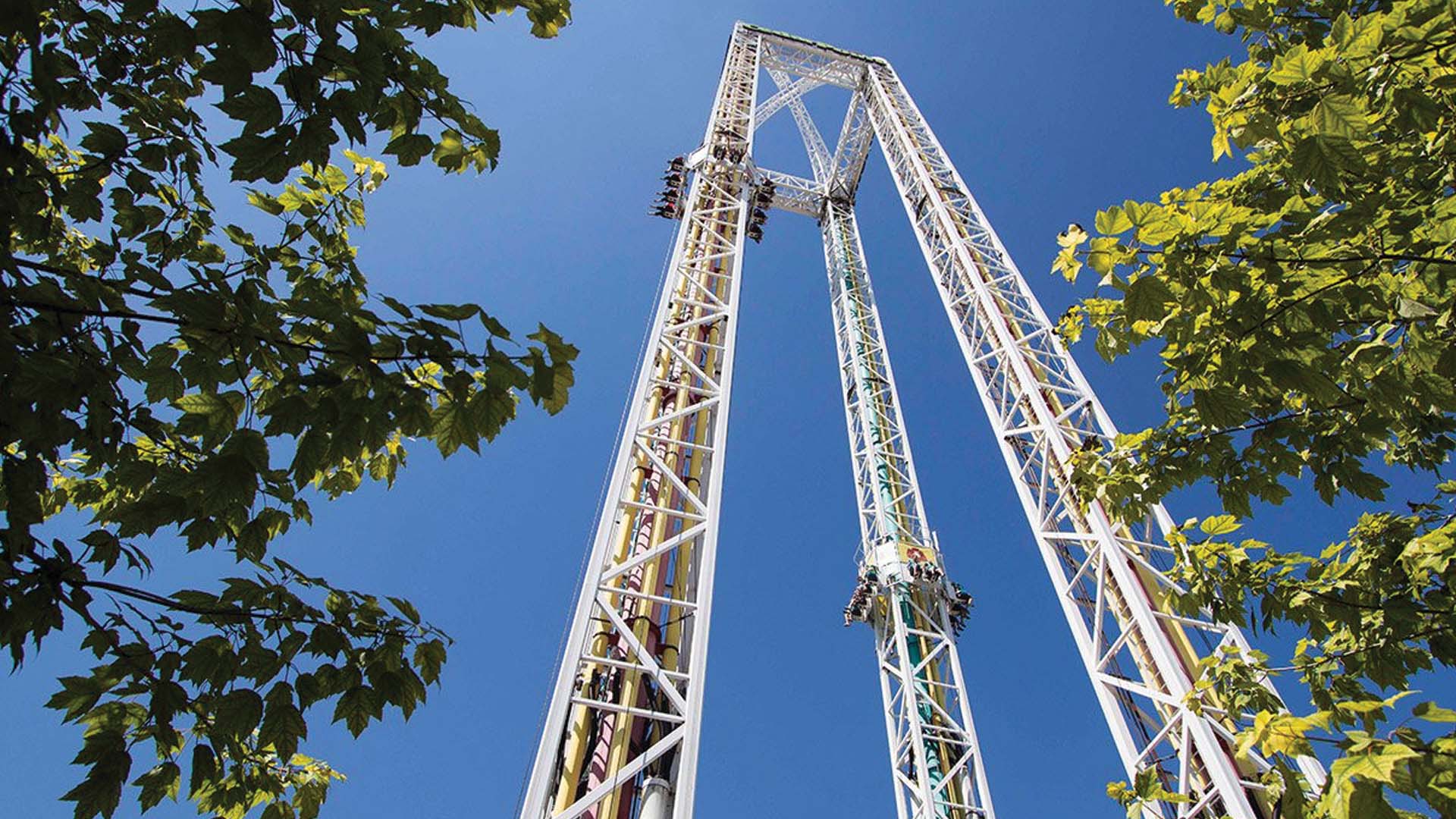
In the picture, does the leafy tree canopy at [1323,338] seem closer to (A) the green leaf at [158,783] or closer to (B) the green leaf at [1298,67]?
(B) the green leaf at [1298,67]

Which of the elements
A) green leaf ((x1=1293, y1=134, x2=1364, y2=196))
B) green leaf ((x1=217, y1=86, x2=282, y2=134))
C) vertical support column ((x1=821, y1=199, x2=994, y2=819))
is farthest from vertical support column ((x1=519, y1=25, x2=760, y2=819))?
vertical support column ((x1=821, y1=199, x2=994, y2=819))

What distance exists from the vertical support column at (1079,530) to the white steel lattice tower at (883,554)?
0.04m

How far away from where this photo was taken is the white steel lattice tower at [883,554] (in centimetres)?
664

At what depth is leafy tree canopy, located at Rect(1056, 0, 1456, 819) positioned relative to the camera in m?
2.97

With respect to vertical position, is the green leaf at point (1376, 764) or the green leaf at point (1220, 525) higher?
the green leaf at point (1220, 525)

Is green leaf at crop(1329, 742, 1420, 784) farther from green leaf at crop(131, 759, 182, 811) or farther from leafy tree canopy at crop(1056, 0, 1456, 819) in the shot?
green leaf at crop(131, 759, 182, 811)

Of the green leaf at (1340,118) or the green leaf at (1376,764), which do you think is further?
the green leaf at (1340,118)

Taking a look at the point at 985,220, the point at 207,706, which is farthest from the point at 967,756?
the point at 207,706

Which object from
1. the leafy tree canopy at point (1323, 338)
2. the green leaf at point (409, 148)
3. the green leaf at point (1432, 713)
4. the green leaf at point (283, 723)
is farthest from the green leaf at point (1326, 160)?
the green leaf at point (283, 723)

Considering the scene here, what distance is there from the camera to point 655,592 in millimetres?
8227

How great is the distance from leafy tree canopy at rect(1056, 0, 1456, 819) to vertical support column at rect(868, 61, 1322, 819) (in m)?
0.81

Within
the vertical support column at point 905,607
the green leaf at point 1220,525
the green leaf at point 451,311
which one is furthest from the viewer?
the vertical support column at point 905,607

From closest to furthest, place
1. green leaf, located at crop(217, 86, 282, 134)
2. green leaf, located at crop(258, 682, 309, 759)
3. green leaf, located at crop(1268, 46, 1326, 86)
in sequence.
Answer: green leaf, located at crop(217, 86, 282, 134) < green leaf, located at crop(258, 682, 309, 759) < green leaf, located at crop(1268, 46, 1326, 86)

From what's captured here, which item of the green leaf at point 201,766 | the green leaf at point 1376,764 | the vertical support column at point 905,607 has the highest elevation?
the vertical support column at point 905,607
